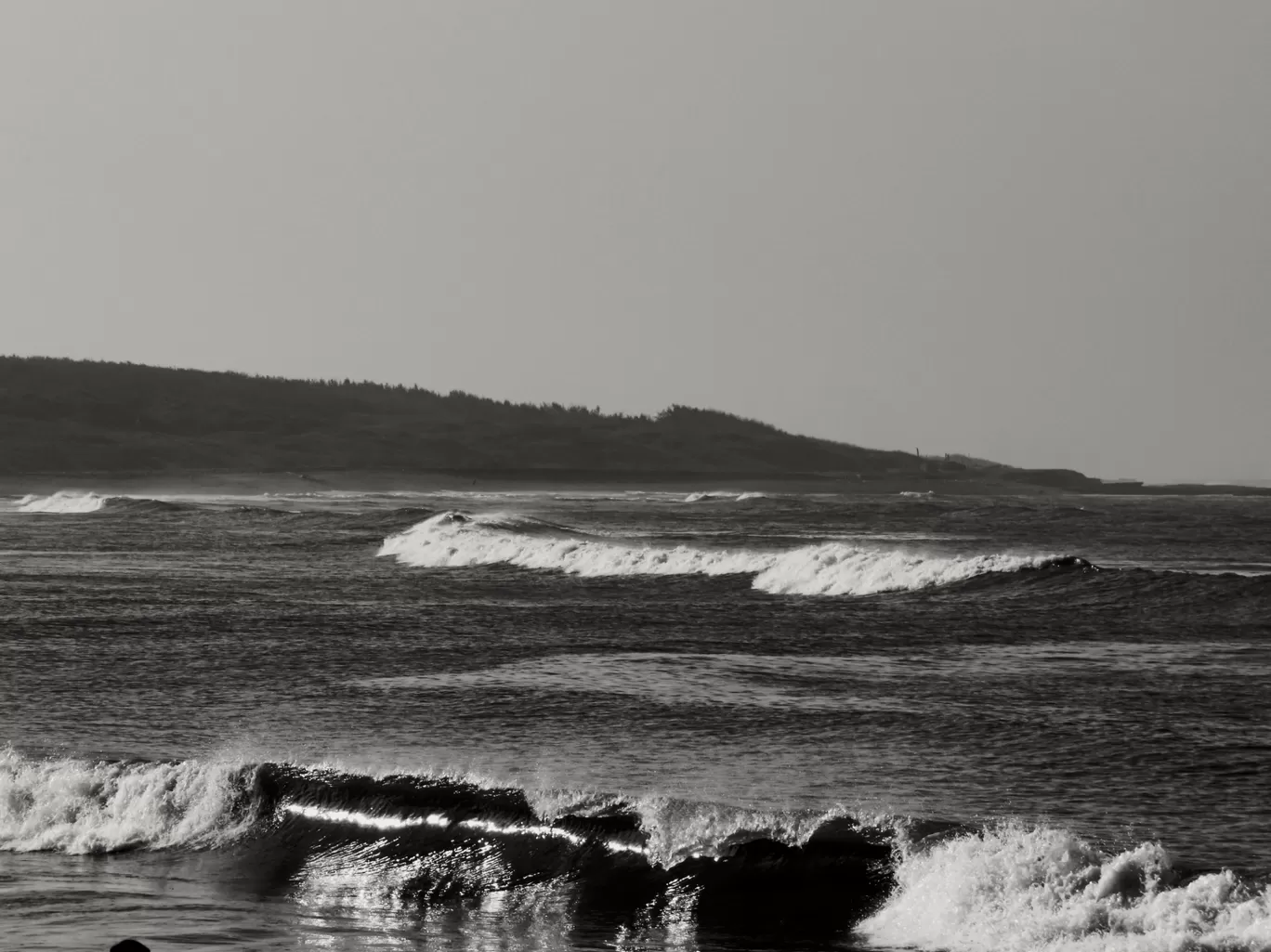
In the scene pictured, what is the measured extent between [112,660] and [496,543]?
2576cm

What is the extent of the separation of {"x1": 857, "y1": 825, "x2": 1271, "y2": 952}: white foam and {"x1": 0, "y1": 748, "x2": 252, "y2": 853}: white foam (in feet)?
18.5

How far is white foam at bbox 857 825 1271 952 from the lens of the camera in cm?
1002

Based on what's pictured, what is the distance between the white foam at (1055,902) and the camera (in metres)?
10.0

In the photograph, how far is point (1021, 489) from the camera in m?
149

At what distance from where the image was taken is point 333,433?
164375 mm

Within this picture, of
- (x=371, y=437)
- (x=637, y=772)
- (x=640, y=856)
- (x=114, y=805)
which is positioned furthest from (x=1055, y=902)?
(x=371, y=437)

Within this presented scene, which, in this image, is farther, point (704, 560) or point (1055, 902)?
point (704, 560)

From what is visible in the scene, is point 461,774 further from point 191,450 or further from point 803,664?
point 191,450

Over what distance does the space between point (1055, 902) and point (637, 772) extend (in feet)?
14.7

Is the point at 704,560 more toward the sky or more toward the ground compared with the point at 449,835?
more toward the sky

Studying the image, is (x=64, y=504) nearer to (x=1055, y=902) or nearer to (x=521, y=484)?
(x=521, y=484)

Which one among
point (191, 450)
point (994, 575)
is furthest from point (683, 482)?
point (994, 575)

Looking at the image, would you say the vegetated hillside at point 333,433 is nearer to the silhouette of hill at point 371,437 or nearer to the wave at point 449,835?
the silhouette of hill at point 371,437

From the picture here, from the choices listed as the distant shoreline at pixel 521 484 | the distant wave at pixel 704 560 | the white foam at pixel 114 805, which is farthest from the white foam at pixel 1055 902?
the distant shoreline at pixel 521 484
